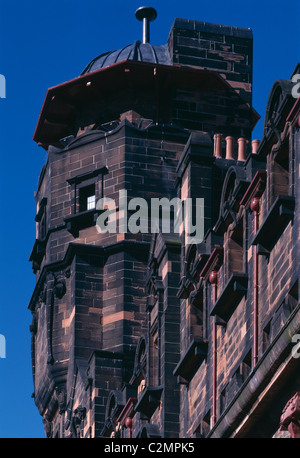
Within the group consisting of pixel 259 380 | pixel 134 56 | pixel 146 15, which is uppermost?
pixel 146 15

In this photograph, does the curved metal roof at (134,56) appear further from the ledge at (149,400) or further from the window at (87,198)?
the ledge at (149,400)

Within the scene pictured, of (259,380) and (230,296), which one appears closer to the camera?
(259,380)

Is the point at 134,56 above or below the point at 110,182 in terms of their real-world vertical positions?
above

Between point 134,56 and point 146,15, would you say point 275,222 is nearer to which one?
point 134,56

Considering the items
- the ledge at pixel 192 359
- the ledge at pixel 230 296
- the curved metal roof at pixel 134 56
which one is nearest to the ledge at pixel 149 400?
the ledge at pixel 192 359

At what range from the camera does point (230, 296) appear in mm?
41781

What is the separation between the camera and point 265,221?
127 ft

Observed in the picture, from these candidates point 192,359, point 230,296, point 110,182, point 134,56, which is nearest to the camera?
point 230,296

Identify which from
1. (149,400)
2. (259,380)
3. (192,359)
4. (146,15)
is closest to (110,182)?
(146,15)

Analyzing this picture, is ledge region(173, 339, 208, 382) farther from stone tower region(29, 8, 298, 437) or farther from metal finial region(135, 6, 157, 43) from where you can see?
metal finial region(135, 6, 157, 43)

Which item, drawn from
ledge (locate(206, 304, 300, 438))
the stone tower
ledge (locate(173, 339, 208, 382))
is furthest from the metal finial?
ledge (locate(206, 304, 300, 438))

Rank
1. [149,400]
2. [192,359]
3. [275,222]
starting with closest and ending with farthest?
[275,222] → [192,359] → [149,400]

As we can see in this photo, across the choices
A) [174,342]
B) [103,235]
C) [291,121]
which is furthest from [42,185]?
[291,121]

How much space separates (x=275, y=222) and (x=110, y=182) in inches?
1013
